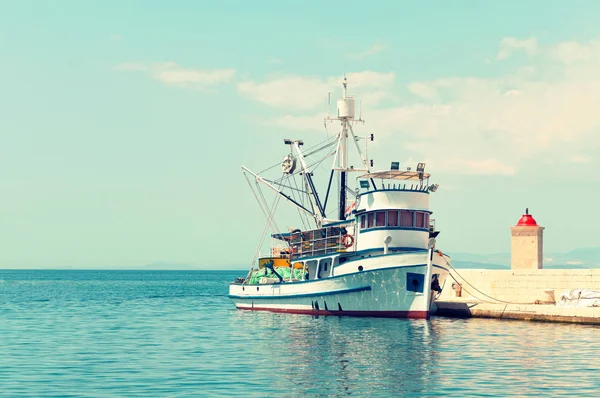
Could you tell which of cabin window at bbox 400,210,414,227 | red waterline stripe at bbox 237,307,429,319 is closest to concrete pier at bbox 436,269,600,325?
red waterline stripe at bbox 237,307,429,319

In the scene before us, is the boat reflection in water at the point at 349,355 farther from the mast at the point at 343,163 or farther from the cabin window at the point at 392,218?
the mast at the point at 343,163

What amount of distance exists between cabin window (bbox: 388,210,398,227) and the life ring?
3650 mm

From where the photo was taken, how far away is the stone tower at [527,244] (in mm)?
50906

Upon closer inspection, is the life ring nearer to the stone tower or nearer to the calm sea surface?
the calm sea surface

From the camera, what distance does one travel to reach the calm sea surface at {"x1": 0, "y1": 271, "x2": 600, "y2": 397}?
25.0 meters

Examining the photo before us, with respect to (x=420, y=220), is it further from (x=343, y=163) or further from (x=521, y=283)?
(x=343, y=163)

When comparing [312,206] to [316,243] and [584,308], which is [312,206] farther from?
[584,308]

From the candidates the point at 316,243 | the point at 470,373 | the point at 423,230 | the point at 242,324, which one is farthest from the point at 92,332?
the point at 470,373

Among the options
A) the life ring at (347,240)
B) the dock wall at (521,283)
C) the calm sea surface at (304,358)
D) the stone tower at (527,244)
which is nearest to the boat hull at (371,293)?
the calm sea surface at (304,358)

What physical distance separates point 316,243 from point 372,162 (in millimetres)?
7739

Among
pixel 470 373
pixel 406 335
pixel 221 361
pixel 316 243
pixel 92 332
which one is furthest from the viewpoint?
pixel 316 243

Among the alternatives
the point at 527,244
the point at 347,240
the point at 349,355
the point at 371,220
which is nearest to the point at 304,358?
the point at 349,355

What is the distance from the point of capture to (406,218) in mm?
47188

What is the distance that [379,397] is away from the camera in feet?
76.5
